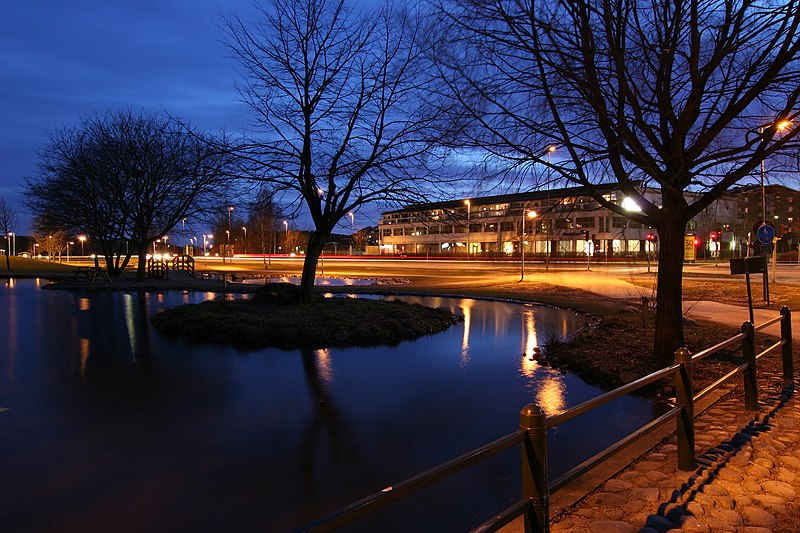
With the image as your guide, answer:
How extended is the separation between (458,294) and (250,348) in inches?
573

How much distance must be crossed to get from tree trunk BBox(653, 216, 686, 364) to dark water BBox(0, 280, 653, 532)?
161cm

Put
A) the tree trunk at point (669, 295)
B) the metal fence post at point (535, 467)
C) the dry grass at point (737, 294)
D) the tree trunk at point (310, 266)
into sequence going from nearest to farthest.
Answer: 1. the metal fence post at point (535, 467)
2. the tree trunk at point (669, 295)
3. the tree trunk at point (310, 266)
4. the dry grass at point (737, 294)

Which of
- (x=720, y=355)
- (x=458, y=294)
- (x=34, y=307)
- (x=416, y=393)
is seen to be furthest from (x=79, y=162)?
(x=720, y=355)

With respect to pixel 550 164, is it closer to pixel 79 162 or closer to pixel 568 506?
pixel 568 506

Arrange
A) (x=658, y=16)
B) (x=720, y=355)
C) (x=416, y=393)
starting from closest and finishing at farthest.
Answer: (x=658, y=16) → (x=416, y=393) → (x=720, y=355)

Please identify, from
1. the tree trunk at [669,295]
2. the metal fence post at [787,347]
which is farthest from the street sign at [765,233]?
the metal fence post at [787,347]

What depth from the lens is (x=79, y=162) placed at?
3238 cm

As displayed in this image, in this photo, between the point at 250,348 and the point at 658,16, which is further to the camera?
the point at 250,348

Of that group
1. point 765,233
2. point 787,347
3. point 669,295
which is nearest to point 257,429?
point 669,295

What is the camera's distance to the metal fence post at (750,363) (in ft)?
20.8

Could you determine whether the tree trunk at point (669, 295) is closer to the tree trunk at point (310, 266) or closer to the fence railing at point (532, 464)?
the fence railing at point (532, 464)

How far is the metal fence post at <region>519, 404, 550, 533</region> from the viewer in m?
2.90

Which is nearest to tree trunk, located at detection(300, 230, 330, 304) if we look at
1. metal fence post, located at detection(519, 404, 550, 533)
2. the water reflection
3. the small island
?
the small island

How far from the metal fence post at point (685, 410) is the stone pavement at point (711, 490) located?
122mm
